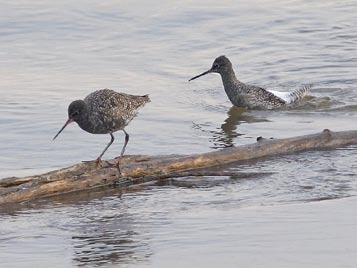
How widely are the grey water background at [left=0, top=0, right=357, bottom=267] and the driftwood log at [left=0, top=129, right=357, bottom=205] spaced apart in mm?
92

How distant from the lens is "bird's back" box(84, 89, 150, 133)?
956 centimetres

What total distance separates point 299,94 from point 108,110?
388 centimetres

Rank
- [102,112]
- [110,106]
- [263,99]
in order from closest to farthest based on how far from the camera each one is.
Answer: [102,112] → [110,106] → [263,99]

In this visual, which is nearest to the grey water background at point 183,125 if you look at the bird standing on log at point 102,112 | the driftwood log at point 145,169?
the driftwood log at point 145,169

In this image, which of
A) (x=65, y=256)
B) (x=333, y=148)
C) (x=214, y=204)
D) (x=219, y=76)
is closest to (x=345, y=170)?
(x=333, y=148)

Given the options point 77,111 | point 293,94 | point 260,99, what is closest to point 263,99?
point 260,99

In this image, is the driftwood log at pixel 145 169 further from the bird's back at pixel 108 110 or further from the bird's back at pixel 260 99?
the bird's back at pixel 260 99

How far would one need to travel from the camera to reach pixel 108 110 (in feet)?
31.6

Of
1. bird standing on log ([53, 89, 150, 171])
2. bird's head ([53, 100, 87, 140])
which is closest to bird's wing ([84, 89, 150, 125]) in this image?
bird standing on log ([53, 89, 150, 171])

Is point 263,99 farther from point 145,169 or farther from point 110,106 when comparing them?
point 145,169

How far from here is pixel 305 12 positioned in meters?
17.0

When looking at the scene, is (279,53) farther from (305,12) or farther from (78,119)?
(78,119)

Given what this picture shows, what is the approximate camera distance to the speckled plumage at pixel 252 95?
12.9m

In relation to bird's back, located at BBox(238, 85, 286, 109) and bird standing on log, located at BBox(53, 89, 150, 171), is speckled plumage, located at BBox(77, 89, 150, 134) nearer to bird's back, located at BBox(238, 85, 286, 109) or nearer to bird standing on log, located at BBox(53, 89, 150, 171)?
bird standing on log, located at BBox(53, 89, 150, 171)
